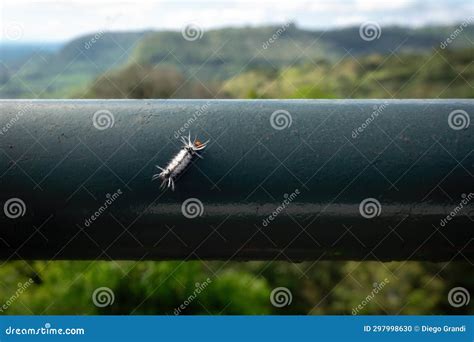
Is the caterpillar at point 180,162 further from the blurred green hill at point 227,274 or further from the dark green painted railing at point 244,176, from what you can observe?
the blurred green hill at point 227,274

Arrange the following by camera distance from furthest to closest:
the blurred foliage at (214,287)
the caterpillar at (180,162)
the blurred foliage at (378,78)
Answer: the blurred foliage at (378,78) → the blurred foliage at (214,287) → the caterpillar at (180,162)

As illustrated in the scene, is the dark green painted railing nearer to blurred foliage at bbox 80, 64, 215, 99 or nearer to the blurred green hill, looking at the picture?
the blurred green hill

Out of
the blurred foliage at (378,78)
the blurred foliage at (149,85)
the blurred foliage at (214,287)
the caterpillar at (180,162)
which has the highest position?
the blurred foliage at (378,78)

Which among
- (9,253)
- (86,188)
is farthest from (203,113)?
(9,253)

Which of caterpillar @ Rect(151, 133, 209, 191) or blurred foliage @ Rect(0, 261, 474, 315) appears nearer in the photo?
caterpillar @ Rect(151, 133, 209, 191)

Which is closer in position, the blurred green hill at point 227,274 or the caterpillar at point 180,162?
the caterpillar at point 180,162

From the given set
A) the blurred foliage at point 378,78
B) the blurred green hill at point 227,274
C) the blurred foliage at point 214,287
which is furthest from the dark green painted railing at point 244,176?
the blurred foliage at point 378,78

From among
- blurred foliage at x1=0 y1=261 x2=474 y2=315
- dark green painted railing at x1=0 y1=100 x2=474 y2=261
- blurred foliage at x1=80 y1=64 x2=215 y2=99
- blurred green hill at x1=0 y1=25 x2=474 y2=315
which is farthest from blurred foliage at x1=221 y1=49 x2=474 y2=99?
dark green painted railing at x1=0 y1=100 x2=474 y2=261

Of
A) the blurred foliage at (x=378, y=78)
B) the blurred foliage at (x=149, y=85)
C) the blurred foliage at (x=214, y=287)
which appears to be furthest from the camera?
the blurred foliage at (x=378, y=78)

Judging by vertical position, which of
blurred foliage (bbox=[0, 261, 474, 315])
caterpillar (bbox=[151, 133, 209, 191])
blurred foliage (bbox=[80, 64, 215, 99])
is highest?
blurred foliage (bbox=[80, 64, 215, 99])
